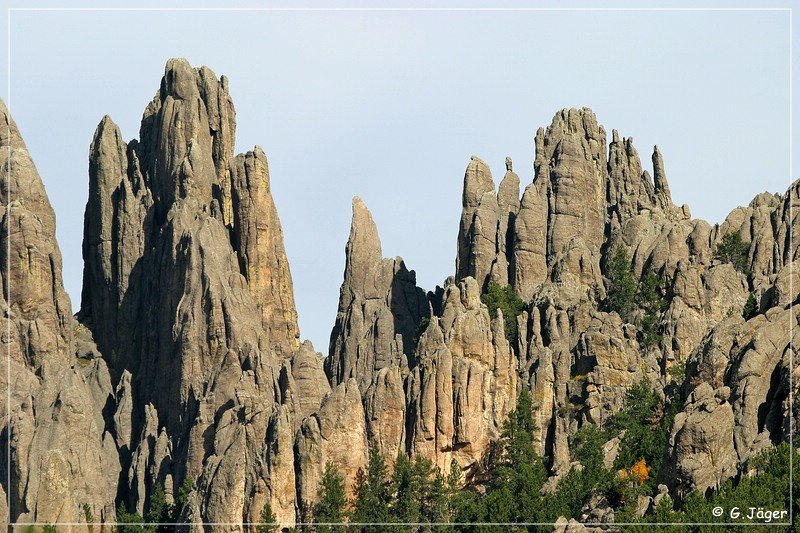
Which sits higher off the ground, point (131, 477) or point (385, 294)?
point (385, 294)

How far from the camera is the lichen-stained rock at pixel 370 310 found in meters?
180

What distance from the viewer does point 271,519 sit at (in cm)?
15312

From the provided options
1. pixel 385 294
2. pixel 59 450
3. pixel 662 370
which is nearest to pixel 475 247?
pixel 385 294

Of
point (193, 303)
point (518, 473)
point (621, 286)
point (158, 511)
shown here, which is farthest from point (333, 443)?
point (621, 286)

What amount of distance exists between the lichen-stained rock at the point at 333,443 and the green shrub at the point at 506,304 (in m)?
15.4

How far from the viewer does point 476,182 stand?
192m

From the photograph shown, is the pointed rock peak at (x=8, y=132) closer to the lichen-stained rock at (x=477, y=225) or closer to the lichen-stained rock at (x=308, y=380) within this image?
the lichen-stained rock at (x=308, y=380)

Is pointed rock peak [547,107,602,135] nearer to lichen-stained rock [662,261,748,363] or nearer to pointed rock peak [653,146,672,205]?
pointed rock peak [653,146,672,205]

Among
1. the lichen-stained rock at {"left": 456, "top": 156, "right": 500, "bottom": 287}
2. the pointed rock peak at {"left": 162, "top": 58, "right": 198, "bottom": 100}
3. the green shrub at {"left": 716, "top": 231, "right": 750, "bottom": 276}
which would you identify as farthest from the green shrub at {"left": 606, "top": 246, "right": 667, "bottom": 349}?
the pointed rock peak at {"left": 162, "top": 58, "right": 198, "bottom": 100}

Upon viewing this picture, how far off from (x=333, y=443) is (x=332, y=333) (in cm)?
2694

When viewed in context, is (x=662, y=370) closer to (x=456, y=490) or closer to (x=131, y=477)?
(x=456, y=490)

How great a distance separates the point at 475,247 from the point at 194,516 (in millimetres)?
39782

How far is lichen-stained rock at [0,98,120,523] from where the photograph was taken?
159m

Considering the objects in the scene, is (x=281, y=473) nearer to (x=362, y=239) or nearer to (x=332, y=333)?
(x=332, y=333)
